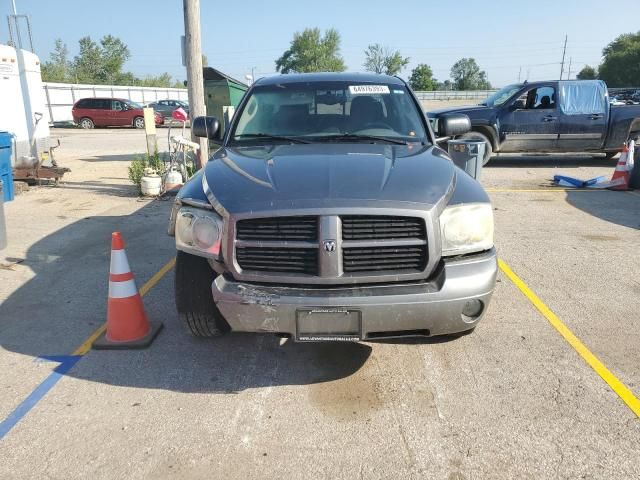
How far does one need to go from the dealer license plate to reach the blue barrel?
6.85 metres

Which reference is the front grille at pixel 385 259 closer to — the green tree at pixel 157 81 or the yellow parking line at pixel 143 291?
the yellow parking line at pixel 143 291

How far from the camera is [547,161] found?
13.0 m

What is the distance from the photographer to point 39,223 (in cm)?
692

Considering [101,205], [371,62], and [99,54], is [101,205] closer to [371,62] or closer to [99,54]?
[99,54]

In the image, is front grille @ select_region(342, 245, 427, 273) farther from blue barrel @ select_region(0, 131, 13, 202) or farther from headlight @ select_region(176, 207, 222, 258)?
blue barrel @ select_region(0, 131, 13, 202)

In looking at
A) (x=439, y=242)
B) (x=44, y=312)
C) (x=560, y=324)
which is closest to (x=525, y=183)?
(x=560, y=324)

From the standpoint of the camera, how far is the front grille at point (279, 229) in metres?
2.57

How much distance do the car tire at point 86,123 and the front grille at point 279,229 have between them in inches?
1119

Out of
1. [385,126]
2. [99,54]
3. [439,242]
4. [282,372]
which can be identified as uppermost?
[99,54]

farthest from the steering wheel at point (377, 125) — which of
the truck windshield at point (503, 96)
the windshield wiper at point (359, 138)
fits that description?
the truck windshield at point (503, 96)

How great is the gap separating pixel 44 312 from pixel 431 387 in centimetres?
314

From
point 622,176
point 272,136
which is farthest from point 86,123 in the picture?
point 272,136

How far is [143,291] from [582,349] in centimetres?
356

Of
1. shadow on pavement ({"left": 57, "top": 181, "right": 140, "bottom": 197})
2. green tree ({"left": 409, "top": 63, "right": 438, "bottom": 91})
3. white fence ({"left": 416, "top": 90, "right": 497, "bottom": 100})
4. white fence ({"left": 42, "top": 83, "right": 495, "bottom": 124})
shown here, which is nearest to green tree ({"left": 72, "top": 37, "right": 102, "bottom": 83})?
white fence ({"left": 42, "top": 83, "right": 495, "bottom": 124})
